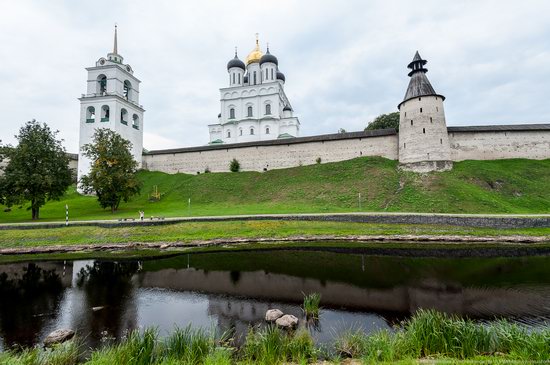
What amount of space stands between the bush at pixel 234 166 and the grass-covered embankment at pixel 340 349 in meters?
34.1

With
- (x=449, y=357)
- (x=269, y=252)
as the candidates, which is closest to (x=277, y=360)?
(x=449, y=357)

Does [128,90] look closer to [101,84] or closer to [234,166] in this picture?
[101,84]

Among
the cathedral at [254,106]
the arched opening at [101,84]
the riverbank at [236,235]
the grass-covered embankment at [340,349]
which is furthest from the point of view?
the cathedral at [254,106]

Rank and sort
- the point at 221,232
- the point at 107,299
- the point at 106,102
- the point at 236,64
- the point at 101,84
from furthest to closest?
the point at 236,64
the point at 101,84
the point at 106,102
the point at 221,232
the point at 107,299

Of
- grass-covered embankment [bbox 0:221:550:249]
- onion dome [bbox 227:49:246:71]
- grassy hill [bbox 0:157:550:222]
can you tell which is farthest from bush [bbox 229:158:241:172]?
onion dome [bbox 227:49:246:71]

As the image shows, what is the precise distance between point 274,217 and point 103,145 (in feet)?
59.2

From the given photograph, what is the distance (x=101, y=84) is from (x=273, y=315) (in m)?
44.5

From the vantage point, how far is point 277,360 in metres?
4.92

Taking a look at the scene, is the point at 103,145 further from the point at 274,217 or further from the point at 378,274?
the point at 378,274

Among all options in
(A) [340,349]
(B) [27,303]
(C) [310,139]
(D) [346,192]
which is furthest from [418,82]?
(B) [27,303]

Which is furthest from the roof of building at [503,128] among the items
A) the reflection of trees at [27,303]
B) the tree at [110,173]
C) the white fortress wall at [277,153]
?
the reflection of trees at [27,303]

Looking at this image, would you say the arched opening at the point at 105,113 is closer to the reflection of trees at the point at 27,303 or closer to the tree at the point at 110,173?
the tree at the point at 110,173

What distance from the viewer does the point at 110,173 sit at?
27.6 m

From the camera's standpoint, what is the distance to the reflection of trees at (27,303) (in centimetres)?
678
